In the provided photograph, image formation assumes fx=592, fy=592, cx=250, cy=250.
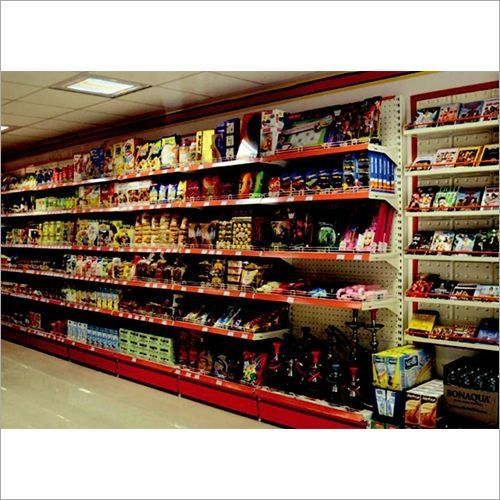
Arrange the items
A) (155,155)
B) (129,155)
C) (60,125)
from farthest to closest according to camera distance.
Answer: (60,125)
(129,155)
(155,155)

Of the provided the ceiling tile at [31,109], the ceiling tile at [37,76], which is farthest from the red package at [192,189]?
the ceiling tile at [31,109]

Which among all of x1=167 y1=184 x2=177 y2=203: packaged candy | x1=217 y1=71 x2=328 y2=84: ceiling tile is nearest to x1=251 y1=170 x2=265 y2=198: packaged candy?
x1=217 y1=71 x2=328 y2=84: ceiling tile

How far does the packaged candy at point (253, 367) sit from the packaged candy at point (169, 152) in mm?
2001

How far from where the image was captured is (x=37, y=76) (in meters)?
4.92

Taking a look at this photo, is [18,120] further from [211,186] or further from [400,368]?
[400,368]

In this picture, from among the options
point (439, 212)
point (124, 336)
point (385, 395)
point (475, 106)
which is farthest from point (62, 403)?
point (475, 106)

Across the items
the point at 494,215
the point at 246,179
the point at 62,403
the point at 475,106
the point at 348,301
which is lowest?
the point at 62,403

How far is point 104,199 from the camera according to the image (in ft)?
22.1

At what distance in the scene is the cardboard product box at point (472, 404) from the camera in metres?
3.47

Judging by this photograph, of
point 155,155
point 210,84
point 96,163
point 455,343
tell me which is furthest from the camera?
point 96,163

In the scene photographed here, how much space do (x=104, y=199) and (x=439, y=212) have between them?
4079mm

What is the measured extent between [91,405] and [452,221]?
3.43 meters

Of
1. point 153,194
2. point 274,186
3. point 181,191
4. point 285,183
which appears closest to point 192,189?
point 181,191

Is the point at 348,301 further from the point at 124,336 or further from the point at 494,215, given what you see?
the point at 124,336
